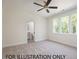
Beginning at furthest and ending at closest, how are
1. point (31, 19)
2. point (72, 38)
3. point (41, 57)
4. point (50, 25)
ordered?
point (50, 25)
point (31, 19)
point (72, 38)
point (41, 57)

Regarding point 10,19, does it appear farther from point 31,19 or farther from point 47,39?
point 47,39

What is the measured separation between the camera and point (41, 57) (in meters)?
3.71

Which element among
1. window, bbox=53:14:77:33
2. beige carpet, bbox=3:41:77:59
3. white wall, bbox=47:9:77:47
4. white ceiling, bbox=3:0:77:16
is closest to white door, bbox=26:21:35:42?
white wall, bbox=47:9:77:47

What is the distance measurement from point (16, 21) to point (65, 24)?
277 centimetres

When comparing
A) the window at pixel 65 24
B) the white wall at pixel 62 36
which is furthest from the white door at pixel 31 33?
the window at pixel 65 24

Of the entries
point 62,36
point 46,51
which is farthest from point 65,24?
point 46,51

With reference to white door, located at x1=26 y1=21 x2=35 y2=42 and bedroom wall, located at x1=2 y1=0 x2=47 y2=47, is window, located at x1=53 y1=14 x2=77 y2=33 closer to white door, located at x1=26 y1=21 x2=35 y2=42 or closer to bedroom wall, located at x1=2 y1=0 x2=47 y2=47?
bedroom wall, located at x1=2 y1=0 x2=47 y2=47

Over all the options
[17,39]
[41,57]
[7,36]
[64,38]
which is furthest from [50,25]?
[41,57]

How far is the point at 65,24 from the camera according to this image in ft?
20.0

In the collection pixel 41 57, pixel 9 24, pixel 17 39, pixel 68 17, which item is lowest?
pixel 41 57

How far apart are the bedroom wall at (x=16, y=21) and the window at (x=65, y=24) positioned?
3.63ft

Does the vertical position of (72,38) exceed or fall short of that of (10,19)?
it falls short

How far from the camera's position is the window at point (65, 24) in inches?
216

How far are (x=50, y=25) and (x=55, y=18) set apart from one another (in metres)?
0.67
